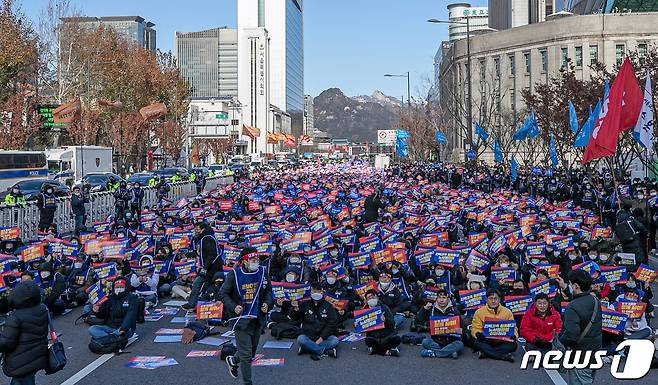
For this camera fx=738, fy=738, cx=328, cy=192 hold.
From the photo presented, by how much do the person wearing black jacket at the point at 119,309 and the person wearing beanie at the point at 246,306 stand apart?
240 centimetres

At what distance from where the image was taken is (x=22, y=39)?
3866 centimetres

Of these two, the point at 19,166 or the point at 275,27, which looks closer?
the point at 19,166

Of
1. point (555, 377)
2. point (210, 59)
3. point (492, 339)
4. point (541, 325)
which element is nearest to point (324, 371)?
point (492, 339)

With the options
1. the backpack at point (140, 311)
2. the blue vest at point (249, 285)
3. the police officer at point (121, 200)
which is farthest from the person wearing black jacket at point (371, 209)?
the blue vest at point (249, 285)

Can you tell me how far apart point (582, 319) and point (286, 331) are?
16.7 ft

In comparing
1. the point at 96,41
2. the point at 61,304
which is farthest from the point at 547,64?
the point at 61,304

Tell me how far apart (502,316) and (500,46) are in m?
61.1

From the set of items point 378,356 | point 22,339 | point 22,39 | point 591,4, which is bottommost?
point 378,356

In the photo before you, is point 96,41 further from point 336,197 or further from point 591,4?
point 591,4

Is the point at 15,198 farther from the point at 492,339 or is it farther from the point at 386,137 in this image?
the point at 386,137

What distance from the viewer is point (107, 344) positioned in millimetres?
9758

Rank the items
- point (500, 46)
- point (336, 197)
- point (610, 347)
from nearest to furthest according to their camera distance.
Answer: point (610, 347) → point (336, 197) → point (500, 46)

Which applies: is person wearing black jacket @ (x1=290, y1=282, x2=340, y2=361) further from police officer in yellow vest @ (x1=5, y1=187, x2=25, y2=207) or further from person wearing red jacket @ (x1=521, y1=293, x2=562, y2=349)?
police officer in yellow vest @ (x1=5, y1=187, x2=25, y2=207)

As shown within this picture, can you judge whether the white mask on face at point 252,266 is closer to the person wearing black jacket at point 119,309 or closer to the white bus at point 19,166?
the person wearing black jacket at point 119,309
